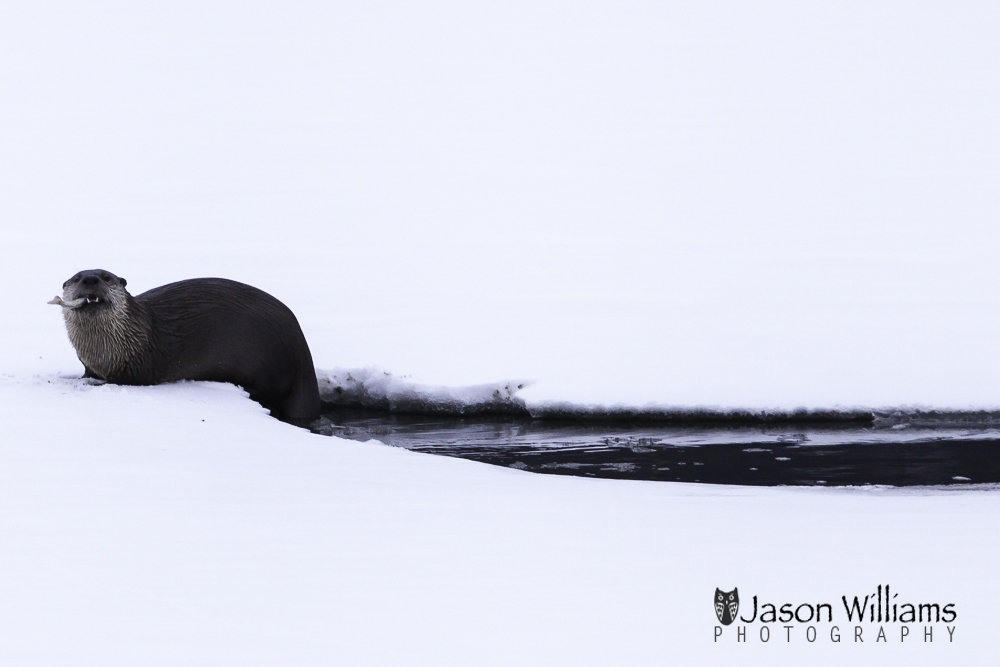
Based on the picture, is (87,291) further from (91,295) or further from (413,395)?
(413,395)

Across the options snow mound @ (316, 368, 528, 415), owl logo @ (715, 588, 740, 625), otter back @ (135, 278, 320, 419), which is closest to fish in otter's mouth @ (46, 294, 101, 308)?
otter back @ (135, 278, 320, 419)

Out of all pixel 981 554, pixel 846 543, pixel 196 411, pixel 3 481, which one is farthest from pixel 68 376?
pixel 981 554

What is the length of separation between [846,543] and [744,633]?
603 mm

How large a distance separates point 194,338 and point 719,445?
237cm

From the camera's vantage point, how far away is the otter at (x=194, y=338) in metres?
4.44

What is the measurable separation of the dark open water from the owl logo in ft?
5.03

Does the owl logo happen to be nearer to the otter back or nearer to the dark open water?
the dark open water

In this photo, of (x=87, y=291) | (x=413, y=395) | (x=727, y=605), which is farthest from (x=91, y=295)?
(x=727, y=605)

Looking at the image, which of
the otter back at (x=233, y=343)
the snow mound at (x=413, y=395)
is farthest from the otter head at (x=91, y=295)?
the snow mound at (x=413, y=395)

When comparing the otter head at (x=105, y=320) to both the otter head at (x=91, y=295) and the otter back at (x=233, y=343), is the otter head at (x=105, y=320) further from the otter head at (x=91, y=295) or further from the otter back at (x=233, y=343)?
the otter back at (x=233, y=343)

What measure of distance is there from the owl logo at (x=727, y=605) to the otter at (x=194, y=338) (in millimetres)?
2839

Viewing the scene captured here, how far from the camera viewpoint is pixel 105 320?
4426mm

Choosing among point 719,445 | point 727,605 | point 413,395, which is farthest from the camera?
point 413,395

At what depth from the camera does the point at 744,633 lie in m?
2.29
